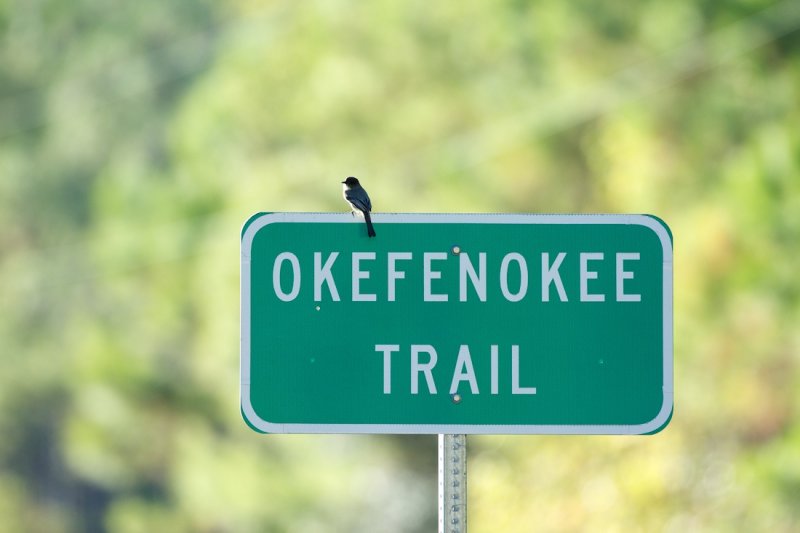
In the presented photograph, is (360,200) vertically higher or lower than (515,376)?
higher

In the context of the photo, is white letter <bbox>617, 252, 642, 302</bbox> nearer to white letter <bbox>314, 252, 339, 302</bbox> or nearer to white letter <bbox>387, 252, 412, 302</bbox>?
white letter <bbox>387, 252, 412, 302</bbox>

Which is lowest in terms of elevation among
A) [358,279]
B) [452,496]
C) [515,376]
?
[452,496]

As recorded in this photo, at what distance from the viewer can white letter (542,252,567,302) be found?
1979 mm

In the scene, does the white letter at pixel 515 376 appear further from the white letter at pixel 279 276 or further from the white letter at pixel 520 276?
the white letter at pixel 279 276

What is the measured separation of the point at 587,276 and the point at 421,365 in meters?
0.26

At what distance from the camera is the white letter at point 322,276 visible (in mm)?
1977

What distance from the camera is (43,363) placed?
15.2m

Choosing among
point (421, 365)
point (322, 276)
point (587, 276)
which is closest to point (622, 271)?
point (587, 276)

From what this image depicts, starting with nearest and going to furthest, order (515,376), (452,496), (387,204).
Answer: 1. (452,496)
2. (515,376)
3. (387,204)

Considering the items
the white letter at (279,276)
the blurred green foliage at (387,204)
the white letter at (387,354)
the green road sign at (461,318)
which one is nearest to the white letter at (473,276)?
the green road sign at (461,318)

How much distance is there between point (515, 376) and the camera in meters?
1.96

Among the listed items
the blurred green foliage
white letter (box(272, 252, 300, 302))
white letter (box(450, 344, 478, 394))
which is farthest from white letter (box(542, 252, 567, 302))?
the blurred green foliage

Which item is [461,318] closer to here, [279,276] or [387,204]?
[279,276]

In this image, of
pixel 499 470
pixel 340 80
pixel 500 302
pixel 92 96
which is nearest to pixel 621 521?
pixel 499 470
